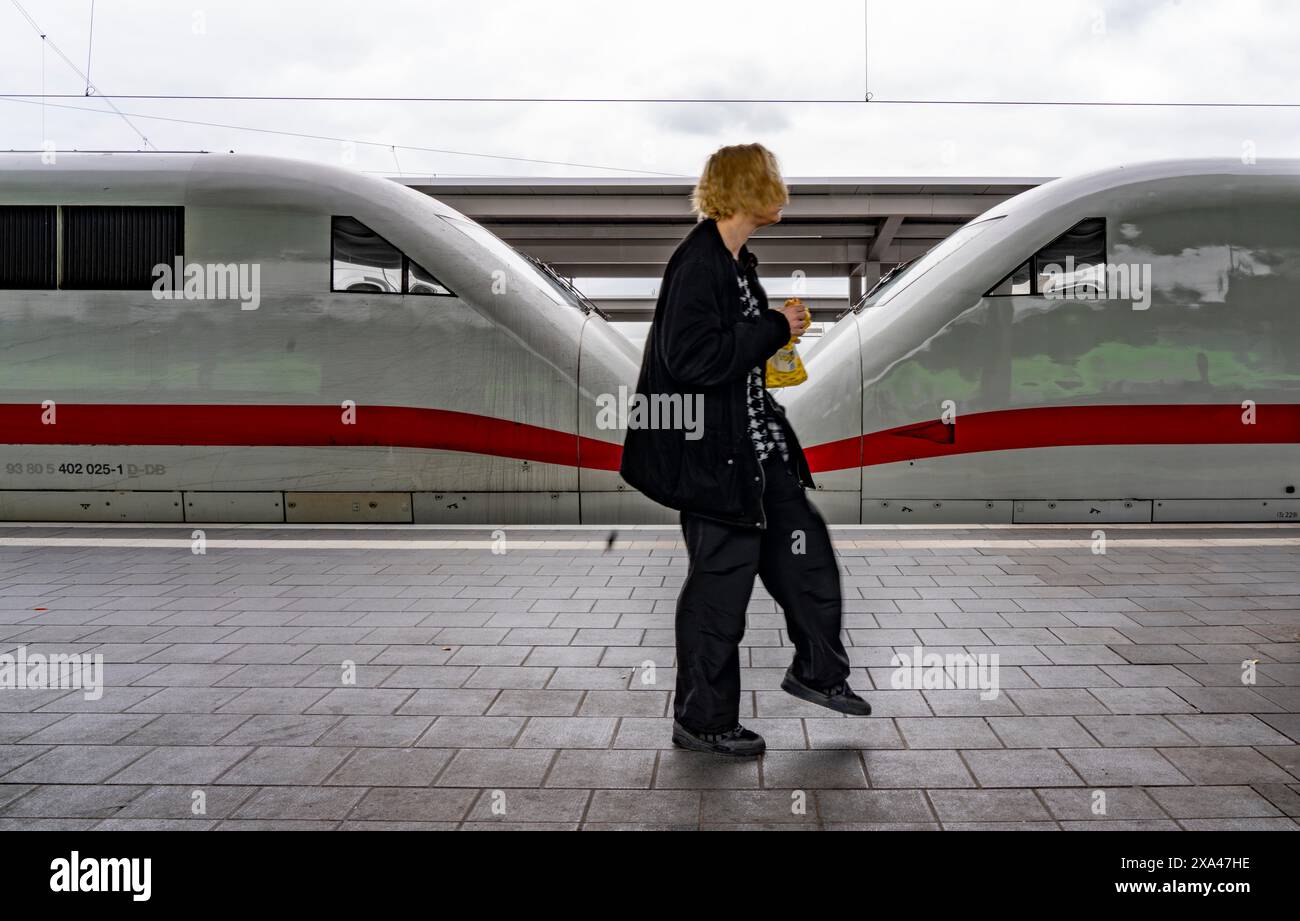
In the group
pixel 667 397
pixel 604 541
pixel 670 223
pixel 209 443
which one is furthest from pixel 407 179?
pixel 667 397

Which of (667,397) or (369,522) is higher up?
(667,397)

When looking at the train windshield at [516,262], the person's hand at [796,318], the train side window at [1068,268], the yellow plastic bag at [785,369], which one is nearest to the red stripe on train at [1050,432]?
the train side window at [1068,268]

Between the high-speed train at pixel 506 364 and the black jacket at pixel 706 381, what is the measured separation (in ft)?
13.3

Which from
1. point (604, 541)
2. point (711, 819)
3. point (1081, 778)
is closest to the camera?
point (711, 819)

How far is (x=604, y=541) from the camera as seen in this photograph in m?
6.53

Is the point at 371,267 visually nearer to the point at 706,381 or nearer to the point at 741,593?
the point at 706,381

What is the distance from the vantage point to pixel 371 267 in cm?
724

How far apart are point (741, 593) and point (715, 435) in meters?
0.48

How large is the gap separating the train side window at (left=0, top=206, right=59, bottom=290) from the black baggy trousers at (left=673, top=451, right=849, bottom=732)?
249 inches

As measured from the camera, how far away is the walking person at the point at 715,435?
2.90m

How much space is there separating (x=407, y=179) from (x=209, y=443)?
47.1 ft

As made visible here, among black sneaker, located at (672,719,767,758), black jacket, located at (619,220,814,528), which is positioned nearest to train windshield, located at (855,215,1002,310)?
black jacket, located at (619,220,814,528)

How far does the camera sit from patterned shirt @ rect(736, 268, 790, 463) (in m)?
3.06
